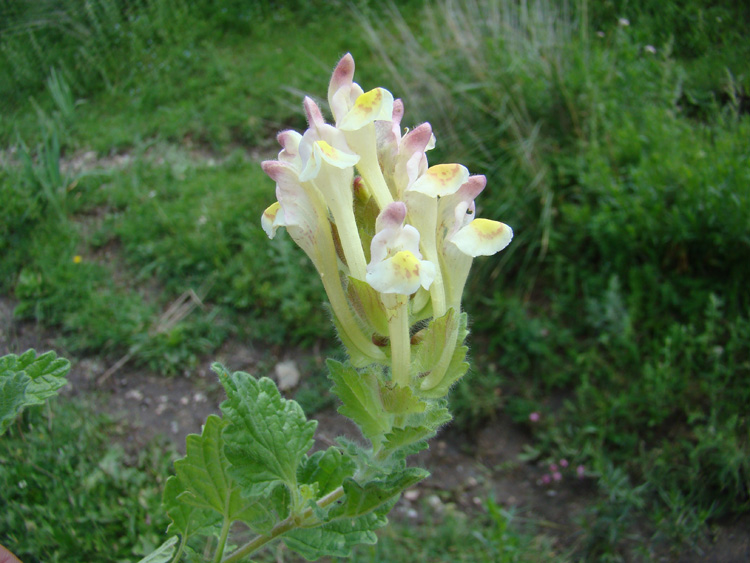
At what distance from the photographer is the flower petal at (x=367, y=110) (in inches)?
29.0

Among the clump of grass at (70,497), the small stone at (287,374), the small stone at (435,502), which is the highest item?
the clump of grass at (70,497)

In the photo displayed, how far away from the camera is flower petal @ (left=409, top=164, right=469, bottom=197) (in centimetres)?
75

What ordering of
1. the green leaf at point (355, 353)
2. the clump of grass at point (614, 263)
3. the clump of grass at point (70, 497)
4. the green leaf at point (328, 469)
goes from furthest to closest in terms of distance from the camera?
the clump of grass at point (614, 263) → the clump of grass at point (70, 497) → the green leaf at point (328, 469) → the green leaf at point (355, 353)

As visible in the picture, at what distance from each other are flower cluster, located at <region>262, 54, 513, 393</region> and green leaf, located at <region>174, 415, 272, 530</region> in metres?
0.29

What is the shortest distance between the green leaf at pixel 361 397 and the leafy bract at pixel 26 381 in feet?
1.35

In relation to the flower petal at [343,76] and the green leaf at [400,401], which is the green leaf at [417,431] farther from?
the flower petal at [343,76]

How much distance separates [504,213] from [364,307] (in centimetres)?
237

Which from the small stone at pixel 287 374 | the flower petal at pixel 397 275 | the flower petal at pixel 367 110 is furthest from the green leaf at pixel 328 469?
the small stone at pixel 287 374

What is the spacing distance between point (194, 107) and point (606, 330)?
301 centimetres

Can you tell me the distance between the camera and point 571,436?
2373mm

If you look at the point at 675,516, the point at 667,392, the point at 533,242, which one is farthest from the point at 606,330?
the point at 675,516

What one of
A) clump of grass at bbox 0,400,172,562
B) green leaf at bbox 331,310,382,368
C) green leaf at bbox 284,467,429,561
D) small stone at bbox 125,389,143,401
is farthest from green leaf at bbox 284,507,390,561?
small stone at bbox 125,389,143,401

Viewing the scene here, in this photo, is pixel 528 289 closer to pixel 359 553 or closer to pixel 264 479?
pixel 359 553

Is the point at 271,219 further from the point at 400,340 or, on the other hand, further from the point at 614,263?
the point at 614,263
